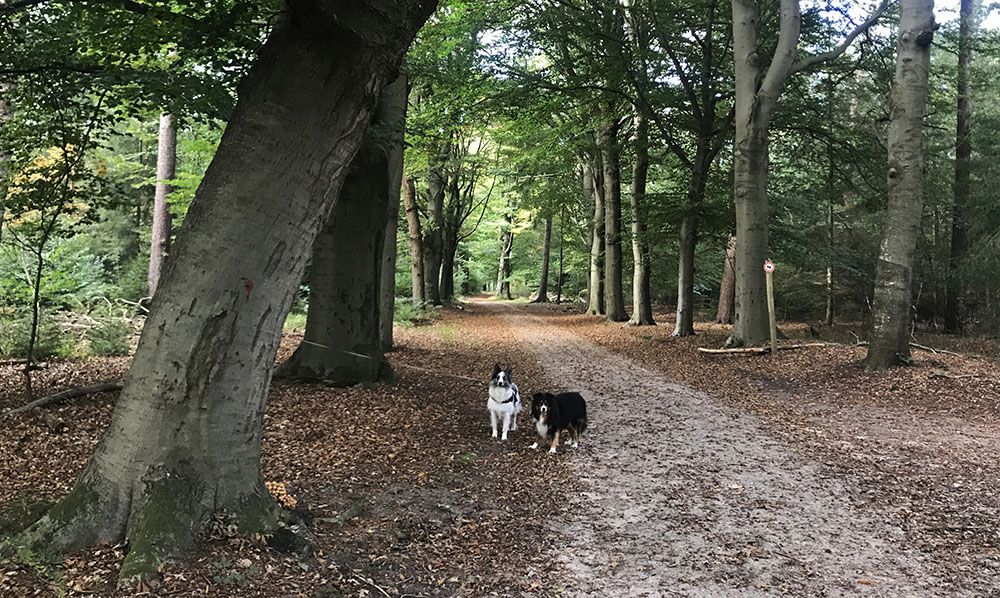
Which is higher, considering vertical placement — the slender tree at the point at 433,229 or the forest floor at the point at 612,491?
the slender tree at the point at 433,229

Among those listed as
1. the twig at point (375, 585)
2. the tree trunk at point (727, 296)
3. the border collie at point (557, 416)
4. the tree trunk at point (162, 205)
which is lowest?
the twig at point (375, 585)

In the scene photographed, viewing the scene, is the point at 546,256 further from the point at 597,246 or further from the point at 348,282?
the point at 348,282

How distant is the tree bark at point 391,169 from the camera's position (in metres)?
8.97

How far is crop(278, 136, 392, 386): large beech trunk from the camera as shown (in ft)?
29.9

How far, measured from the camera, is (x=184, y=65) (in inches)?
270

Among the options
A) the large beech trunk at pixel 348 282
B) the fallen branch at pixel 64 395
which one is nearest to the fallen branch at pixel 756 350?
the large beech trunk at pixel 348 282

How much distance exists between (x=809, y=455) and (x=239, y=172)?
248 inches

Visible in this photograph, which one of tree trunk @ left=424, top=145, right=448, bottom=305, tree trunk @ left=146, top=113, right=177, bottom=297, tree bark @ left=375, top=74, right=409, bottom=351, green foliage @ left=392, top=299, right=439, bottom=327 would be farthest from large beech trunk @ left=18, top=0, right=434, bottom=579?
tree trunk @ left=424, top=145, right=448, bottom=305

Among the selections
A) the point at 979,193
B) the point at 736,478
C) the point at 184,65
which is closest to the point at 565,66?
the point at 979,193

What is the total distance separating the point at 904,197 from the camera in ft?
37.0

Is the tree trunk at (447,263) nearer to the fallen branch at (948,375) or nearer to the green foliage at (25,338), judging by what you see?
the green foliage at (25,338)

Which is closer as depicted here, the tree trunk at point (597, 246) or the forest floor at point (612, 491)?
the forest floor at point (612, 491)

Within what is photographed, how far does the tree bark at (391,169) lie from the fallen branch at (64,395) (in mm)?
4021

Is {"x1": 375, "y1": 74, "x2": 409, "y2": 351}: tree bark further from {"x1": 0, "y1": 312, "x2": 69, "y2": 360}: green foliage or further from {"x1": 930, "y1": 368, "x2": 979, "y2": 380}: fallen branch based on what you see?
{"x1": 930, "y1": 368, "x2": 979, "y2": 380}: fallen branch
